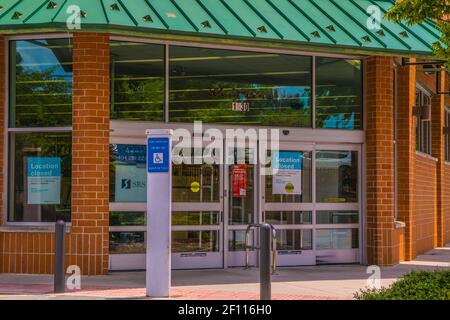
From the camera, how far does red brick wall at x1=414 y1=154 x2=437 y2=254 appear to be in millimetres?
17984

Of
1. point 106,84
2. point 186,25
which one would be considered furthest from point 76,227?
point 186,25

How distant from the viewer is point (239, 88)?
1433cm

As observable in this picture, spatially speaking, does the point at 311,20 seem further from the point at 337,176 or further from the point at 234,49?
the point at 337,176

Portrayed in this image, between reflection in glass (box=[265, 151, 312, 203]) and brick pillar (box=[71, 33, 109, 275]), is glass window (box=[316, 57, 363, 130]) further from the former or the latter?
brick pillar (box=[71, 33, 109, 275])

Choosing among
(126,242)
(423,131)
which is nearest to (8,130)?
(126,242)

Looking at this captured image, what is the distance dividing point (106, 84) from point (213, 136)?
2296mm

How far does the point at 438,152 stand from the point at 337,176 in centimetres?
653

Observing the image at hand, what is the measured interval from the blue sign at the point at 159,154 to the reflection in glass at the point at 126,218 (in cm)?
295

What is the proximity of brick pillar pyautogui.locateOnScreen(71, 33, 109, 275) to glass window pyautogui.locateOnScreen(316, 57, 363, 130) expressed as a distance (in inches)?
172

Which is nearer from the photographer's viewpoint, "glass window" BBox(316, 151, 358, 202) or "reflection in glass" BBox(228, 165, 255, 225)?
"reflection in glass" BBox(228, 165, 255, 225)

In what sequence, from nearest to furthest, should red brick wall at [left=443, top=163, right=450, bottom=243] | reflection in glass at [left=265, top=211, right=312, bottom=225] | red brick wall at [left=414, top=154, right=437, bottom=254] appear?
reflection in glass at [left=265, top=211, right=312, bottom=225], red brick wall at [left=414, top=154, right=437, bottom=254], red brick wall at [left=443, top=163, right=450, bottom=243]

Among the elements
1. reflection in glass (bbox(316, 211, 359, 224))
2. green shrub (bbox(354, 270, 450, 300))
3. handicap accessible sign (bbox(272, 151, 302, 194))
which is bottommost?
green shrub (bbox(354, 270, 450, 300))

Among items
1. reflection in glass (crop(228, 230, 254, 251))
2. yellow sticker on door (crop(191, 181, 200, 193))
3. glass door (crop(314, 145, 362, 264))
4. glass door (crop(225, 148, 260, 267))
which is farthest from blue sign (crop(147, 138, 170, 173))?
glass door (crop(314, 145, 362, 264))

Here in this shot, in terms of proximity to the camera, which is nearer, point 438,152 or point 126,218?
point 126,218
